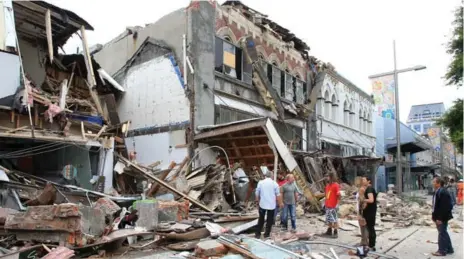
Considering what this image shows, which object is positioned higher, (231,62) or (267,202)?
(231,62)

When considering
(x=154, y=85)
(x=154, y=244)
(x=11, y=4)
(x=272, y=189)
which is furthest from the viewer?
(x=154, y=85)

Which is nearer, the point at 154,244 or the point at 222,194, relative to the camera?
the point at 154,244

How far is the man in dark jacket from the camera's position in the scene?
7.77 meters

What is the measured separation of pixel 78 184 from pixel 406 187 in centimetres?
Result: 3268

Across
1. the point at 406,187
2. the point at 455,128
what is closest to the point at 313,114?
the point at 455,128

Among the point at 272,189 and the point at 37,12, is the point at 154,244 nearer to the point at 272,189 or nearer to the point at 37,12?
the point at 272,189

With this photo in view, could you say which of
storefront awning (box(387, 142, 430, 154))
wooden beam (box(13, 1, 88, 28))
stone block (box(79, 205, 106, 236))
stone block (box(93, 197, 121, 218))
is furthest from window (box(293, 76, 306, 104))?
storefront awning (box(387, 142, 430, 154))

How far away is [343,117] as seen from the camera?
27.8m

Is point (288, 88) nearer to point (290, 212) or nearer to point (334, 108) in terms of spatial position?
point (334, 108)

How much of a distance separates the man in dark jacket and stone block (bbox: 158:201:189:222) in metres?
6.06

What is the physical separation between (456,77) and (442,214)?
12.0 metres

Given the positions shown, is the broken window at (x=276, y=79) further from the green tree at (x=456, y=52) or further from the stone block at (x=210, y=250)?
the stone block at (x=210, y=250)

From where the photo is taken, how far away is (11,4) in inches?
473

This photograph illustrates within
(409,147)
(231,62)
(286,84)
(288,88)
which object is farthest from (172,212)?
(409,147)
